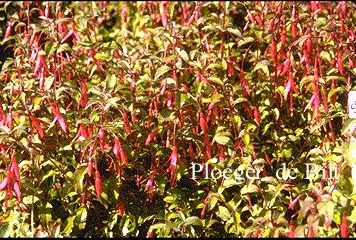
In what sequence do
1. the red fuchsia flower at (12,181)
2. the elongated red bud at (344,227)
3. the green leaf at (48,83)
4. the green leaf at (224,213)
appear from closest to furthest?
1. the elongated red bud at (344,227)
2. the red fuchsia flower at (12,181)
3. the green leaf at (224,213)
4. the green leaf at (48,83)

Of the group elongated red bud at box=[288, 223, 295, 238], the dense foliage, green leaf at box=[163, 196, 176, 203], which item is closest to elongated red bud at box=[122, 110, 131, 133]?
the dense foliage

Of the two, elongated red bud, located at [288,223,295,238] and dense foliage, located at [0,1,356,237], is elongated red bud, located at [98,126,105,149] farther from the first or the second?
elongated red bud, located at [288,223,295,238]

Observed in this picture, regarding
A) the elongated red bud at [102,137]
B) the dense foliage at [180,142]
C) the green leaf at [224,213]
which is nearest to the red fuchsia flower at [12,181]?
the dense foliage at [180,142]

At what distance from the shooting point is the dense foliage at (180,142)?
5.70ft

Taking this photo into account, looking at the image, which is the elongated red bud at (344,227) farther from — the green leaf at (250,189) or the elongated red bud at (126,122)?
the elongated red bud at (126,122)

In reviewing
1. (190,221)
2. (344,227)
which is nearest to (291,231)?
(344,227)

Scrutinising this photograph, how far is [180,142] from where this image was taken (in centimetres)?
197

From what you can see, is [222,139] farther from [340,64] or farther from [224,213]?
[340,64]

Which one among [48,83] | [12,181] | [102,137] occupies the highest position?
[48,83]

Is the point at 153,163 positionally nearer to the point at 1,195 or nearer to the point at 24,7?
the point at 1,195

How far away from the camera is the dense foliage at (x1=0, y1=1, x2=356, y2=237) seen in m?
1.74

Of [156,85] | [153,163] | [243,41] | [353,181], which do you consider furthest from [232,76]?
[353,181]

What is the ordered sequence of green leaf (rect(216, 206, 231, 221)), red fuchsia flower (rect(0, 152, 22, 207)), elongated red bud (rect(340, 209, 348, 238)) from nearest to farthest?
elongated red bud (rect(340, 209, 348, 238)) < red fuchsia flower (rect(0, 152, 22, 207)) < green leaf (rect(216, 206, 231, 221))

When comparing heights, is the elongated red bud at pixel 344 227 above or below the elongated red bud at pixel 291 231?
above
